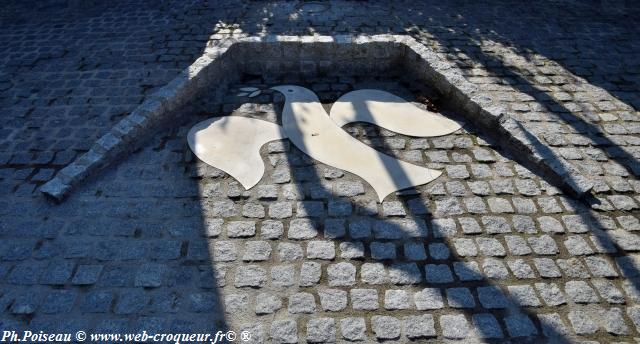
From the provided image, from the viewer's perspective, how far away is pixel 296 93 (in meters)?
6.15

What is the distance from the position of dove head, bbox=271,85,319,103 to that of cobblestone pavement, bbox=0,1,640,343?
184mm

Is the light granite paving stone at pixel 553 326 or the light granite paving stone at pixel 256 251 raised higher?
the light granite paving stone at pixel 553 326

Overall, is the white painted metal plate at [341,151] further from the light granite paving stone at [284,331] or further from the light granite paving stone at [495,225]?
the light granite paving stone at [284,331]

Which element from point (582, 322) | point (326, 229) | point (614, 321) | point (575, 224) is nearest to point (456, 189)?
point (575, 224)

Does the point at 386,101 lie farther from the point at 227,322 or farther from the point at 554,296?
the point at 227,322

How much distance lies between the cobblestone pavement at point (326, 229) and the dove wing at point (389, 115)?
0.20 metres

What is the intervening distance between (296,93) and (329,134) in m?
1.24

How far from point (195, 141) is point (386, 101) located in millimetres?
2887

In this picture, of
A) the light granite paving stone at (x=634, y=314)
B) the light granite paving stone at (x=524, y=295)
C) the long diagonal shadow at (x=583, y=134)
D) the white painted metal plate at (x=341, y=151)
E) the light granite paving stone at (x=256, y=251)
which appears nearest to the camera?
the light granite paving stone at (x=634, y=314)

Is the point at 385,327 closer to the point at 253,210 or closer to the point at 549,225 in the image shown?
the point at 253,210

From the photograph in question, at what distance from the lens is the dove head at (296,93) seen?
601 centimetres

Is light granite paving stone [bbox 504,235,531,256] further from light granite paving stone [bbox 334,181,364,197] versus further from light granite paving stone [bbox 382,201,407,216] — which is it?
light granite paving stone [bbox 334,181,364,197]

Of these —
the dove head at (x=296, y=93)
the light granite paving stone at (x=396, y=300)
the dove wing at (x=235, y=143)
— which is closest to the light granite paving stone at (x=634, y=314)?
the light granite paving stone at (x=396, y=300)

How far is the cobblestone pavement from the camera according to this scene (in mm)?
3334
